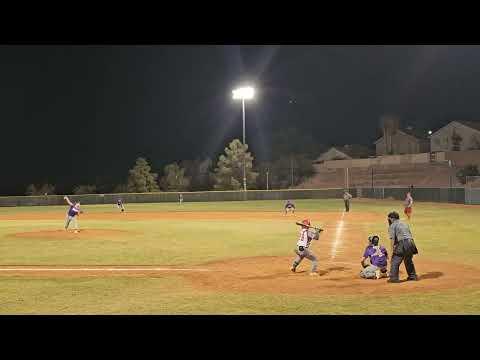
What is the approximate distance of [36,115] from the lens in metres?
96.1

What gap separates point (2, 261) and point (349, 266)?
1101cm

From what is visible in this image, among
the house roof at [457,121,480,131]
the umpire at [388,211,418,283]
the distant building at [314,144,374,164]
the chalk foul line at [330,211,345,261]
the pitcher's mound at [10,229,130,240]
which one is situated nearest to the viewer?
the umpire at [388,211,418,283]

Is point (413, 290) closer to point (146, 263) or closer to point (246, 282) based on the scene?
point (246, 282)

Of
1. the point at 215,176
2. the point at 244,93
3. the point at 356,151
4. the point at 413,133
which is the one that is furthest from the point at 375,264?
the point at 356,151

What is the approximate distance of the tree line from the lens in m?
84.1

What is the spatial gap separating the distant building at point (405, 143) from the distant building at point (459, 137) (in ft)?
27.9

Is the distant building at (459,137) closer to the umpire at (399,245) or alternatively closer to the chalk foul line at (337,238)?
the chalk foul line at (337,238)

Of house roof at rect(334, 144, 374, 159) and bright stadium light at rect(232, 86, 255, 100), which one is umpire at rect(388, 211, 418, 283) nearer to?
bright stadium light at rect(232, 86, 255, 100)

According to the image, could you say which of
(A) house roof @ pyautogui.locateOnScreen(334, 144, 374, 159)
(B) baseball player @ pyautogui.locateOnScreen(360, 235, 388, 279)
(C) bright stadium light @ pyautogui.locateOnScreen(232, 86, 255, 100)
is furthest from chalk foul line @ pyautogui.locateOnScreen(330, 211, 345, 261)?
(A) house roof @ pyautogui.locateOnScreen(334, 144, 374, 159)

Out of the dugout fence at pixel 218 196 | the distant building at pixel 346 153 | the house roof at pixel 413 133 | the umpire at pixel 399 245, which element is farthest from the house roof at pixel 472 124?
the umpire at pixel 399 245

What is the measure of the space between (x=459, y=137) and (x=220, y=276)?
76.8 m

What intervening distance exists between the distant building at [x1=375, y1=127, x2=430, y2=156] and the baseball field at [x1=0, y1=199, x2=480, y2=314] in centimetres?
7421

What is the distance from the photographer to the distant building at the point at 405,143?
9475 centimetres
